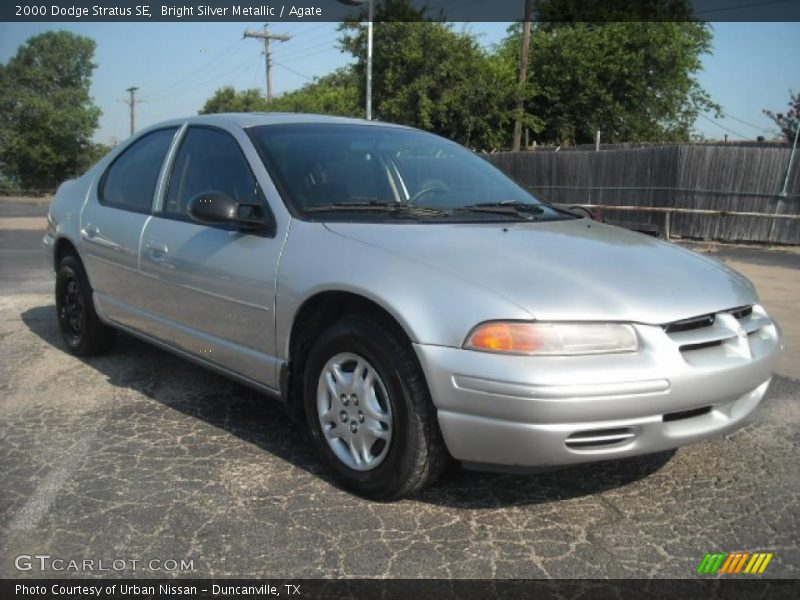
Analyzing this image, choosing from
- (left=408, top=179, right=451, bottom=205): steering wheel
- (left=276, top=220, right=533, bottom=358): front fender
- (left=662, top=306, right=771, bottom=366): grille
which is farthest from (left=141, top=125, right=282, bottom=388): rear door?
(left=662, top=306, right=771, bottom=366): grille

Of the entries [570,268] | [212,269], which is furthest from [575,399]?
[212,269]

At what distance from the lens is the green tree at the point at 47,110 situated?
3688 cm

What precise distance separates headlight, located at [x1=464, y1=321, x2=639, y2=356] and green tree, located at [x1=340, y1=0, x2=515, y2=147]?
24.0 meters

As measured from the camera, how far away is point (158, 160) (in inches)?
179

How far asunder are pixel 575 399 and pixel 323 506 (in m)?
1.13

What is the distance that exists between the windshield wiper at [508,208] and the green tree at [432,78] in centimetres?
2253

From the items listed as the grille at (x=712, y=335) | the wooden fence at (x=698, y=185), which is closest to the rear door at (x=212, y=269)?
the grille at (x=712, y=335)

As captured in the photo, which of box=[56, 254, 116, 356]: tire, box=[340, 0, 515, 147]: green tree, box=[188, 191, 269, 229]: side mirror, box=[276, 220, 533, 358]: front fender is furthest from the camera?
box=[340, 0, 515, 147]: green tree

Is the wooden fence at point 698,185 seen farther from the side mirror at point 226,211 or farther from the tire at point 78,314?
the side mirror at point 226,211

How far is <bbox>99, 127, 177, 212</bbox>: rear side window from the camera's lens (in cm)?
452

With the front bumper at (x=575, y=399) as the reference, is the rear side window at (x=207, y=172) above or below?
above

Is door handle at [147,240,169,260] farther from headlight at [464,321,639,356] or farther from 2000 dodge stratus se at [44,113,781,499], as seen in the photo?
headlight at [464,321,639,356]

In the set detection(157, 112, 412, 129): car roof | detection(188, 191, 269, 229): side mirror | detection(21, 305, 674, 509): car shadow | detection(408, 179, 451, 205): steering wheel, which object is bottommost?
detection(21, 305, 674, 509): car shadow

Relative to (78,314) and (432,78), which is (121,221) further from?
(432,78)
